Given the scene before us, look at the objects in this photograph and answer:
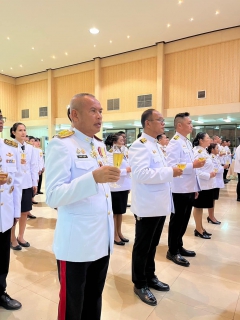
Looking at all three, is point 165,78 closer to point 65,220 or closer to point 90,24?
point 90,24

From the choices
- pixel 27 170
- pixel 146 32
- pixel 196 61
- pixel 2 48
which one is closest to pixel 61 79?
pixel 2 48

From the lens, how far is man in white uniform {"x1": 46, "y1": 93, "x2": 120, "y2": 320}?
3.95 ft

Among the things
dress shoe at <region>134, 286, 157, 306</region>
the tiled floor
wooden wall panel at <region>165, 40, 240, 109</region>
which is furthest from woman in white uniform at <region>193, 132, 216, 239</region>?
wooden wall panel at <region>165, 40, 240, 109</region>

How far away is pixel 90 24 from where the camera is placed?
8.47 meters

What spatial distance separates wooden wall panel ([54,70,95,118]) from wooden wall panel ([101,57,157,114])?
2.71ft

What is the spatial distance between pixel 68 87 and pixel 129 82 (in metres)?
3.65

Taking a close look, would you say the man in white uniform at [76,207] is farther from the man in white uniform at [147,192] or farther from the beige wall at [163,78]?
the beige wall at [163,78]

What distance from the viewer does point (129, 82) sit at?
35.7 ft

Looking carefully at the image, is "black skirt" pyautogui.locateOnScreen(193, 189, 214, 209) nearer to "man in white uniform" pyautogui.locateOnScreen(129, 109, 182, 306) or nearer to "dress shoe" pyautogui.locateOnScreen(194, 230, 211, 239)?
"dress shoe" pyautogui.locateOnScreen(194, 230, 211, 239)

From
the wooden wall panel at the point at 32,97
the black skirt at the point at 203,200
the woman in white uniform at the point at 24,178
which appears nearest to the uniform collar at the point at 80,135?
the woman in white uniform at the point at 24,178

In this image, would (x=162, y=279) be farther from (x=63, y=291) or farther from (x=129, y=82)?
(x=129, y=82)

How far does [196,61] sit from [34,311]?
32.0ft

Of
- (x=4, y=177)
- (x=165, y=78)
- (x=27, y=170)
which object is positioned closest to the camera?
(x=4, y=177)

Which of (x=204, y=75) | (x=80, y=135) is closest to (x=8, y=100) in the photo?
(x=204, y=75)
